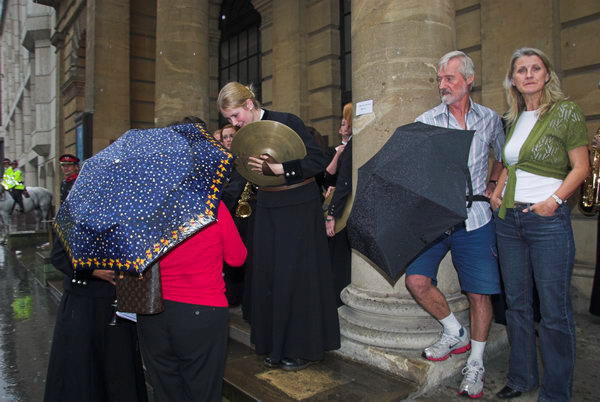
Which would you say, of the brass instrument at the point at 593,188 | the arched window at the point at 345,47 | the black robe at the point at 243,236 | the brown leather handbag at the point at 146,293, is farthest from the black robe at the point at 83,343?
the arched window at the point at 345,47

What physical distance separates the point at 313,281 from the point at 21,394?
2547mm

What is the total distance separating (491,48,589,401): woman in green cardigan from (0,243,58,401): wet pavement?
3.58m

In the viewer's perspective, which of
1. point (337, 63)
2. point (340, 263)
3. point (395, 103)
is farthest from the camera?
point (337, 63)

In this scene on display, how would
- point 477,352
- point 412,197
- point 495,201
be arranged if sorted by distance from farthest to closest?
point 477,352 < point 495,201 < point 412,197

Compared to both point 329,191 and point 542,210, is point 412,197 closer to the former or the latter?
point 542,210

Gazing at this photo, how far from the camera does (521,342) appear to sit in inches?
110

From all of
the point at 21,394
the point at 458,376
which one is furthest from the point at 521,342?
the point at 21,394

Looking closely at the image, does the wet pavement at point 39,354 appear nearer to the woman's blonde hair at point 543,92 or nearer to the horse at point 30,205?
the woman's blonde hair at point 543,92

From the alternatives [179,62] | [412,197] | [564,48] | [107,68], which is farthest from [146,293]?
[107,68]

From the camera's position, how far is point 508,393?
9.32ft

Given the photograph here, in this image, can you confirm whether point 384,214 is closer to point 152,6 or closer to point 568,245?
point 568,245

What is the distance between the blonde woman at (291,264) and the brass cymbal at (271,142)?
0.07 metres

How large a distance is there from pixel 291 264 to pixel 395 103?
53.2 inches

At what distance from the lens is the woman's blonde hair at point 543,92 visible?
2.62m
